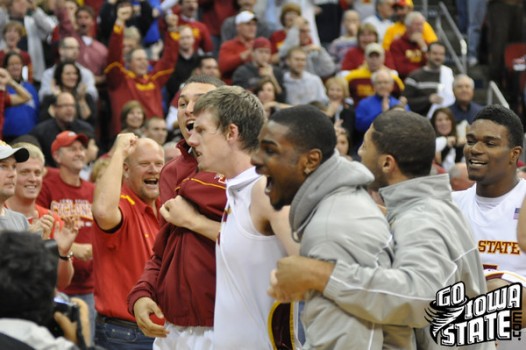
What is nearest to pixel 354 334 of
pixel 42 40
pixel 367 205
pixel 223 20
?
pixel 367 205

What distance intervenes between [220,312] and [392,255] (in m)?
1.10

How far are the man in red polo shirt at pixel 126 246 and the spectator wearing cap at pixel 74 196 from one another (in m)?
1.61

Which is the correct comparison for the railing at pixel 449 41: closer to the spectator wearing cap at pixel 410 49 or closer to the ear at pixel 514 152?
the spectator wearing cap at pixel 410 49

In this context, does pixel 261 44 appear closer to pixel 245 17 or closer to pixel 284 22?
pixel 245 17

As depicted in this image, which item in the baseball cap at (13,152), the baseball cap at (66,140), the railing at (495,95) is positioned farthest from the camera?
the railing at (495,95)

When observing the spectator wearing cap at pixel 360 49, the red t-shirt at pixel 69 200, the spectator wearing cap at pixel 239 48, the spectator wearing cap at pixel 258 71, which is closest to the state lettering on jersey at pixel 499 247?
the red t-shirt at pixel 69 200

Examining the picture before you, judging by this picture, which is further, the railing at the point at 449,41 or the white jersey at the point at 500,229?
the railing at the point at 449,41

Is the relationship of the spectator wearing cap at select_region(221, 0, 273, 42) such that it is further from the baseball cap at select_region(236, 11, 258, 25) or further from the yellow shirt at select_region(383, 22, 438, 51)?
the yellow shirt at select_region(383, 22, 438, 51)

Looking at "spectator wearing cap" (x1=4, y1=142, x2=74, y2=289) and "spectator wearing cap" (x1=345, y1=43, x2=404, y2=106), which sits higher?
"spectator wearing cap" (x1=4, y1=142, x2=74, y2=289)

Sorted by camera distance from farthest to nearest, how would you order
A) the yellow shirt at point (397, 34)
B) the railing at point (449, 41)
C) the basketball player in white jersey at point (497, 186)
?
the railing at point (449, 41) < the yellow shirt at point (397, 34) < the basketball player in white jersey at point (497, 186)

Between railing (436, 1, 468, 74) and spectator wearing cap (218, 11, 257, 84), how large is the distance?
12.4 ft

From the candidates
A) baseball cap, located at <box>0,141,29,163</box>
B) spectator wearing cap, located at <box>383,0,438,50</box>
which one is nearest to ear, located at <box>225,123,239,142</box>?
baseball cap, located at <box>0,141,29,163</box>

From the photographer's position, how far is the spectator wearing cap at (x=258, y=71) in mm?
13148

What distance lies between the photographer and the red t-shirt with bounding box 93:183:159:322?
6676 mm
